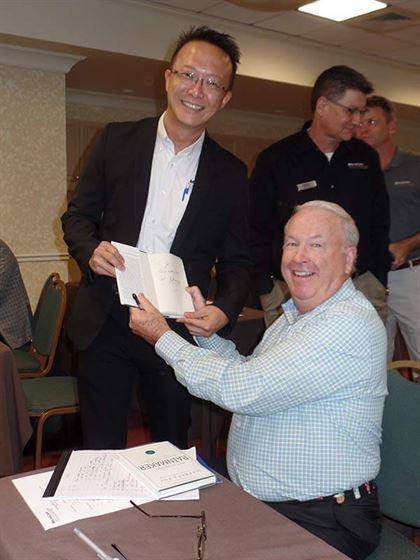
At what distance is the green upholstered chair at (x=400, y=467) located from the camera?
1.59 meters

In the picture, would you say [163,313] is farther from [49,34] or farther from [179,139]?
[49,34]

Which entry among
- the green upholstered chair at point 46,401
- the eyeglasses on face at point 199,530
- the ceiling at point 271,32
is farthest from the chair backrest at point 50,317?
the eyeglasses on face at point 199,530

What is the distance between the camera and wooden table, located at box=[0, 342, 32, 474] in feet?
8.84

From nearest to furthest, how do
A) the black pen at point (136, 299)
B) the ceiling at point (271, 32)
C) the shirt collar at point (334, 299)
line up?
the shirt collar at point (334, 299) < the black pen at point (136, 299) < the ceiling at point (271, 32)

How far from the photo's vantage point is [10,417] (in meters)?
2.77

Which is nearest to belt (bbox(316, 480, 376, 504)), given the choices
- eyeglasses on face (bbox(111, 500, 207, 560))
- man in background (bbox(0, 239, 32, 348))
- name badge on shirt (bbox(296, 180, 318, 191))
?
eyeglasses on face (bbox(111, 500, 207, 560))

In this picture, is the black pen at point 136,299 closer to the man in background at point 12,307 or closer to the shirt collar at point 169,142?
the shirt collar at point 169,142

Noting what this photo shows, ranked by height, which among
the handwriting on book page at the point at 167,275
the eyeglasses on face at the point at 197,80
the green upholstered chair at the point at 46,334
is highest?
the eyeglasses on face at the point at 197,80

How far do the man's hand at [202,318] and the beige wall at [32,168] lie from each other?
4.17 m

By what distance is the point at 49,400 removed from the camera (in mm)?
3178

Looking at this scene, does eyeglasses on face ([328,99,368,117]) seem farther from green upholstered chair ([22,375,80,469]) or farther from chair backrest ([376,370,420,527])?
green upholstered chair ([22,375,80,469])

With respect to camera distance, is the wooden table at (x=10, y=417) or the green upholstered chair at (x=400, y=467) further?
the wooden table at (x=10, y=417)

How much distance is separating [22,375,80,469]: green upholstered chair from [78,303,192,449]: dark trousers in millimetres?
1292

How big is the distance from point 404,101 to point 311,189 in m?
5.58
